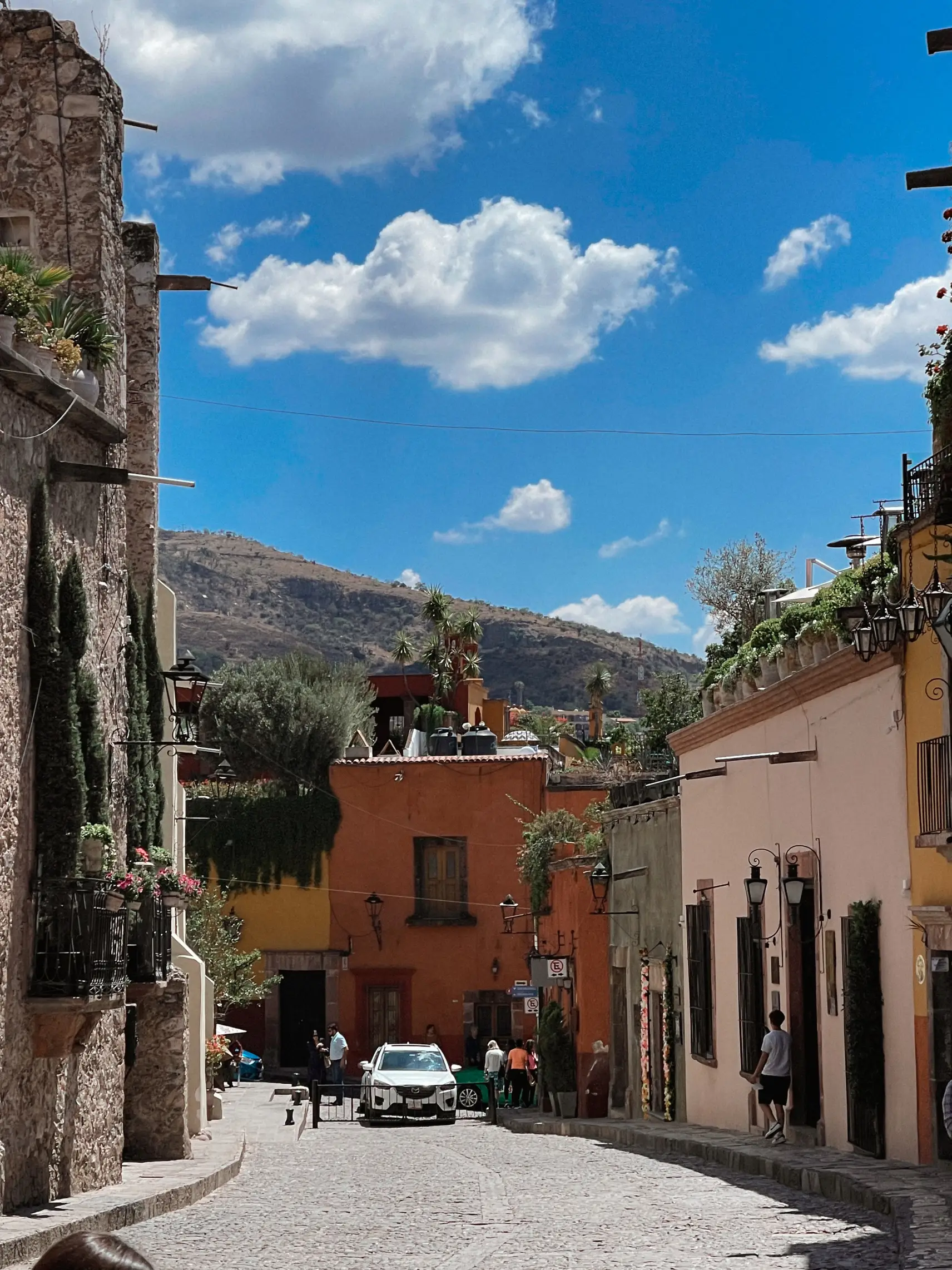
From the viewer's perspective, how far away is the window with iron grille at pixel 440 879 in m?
43.2

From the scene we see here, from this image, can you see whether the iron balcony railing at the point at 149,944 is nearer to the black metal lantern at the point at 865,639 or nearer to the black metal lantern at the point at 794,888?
the black metal lantern at the point at 794,888

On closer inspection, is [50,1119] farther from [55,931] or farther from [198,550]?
[198,550]

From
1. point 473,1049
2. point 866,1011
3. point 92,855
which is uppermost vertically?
point 92,855

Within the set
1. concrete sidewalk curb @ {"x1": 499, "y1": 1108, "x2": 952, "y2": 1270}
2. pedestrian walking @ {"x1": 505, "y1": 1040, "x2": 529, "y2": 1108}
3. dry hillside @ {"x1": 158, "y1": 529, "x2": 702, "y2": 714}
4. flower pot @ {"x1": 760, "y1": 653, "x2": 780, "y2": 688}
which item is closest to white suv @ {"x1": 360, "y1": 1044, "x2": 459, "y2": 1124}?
pedestrian walking @ {"x1": 505, "y1": 1040, "x2": 529, "y2": 1108}

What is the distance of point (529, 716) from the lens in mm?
70000

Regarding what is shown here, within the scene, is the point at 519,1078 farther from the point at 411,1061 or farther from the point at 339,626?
the point at 339,626

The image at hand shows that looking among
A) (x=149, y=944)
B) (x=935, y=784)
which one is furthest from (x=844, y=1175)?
(x=149, y=944)

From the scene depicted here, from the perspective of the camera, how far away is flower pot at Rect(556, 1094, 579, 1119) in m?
30.6

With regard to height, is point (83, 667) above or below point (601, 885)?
above

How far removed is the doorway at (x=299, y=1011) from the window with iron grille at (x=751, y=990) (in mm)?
22727

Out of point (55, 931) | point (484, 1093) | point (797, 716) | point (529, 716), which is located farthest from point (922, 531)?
point (529, 716)

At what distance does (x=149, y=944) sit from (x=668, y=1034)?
39.0 ft

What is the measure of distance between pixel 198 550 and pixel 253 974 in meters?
113

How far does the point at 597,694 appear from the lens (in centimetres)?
7525
